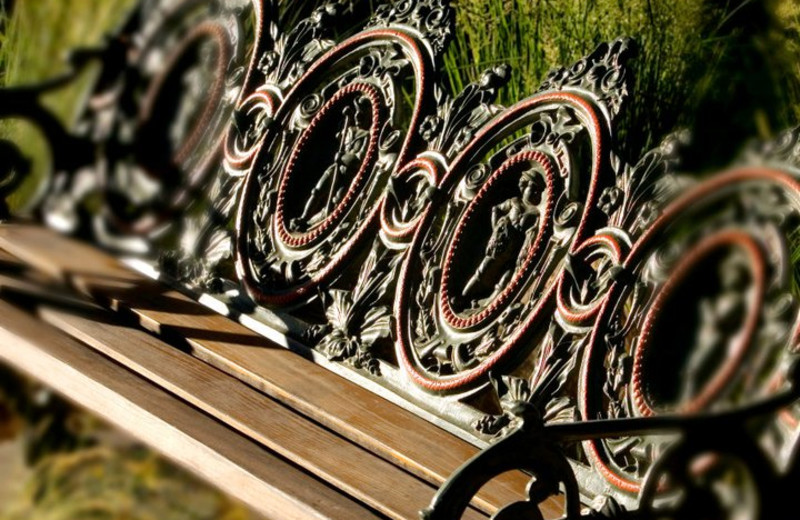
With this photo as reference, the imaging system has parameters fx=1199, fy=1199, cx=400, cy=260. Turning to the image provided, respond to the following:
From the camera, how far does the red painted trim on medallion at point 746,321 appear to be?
5.81 feet

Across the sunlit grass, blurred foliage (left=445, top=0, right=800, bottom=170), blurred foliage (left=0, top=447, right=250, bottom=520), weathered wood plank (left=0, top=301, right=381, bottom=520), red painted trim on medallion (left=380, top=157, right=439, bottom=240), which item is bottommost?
blurred foliage (left=0, top=447, right=250, bottom=520)

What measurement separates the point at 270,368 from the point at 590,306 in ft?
2.14

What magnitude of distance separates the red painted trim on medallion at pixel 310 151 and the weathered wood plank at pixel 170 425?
0.50 metres

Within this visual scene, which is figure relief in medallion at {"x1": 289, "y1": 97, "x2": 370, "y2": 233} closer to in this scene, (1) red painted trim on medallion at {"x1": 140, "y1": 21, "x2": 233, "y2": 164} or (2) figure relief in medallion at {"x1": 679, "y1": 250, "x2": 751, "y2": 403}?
(1) red painted trim on medallion at {"x1": 140, "y1": 21, "x2": 233, "y2": 164}

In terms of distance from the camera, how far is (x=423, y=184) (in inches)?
90.9

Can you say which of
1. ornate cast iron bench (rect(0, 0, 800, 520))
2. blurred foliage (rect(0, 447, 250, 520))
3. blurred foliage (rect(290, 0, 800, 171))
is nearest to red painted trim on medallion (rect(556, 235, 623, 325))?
ornate cast iron bench (rect(0, 0, 800, 520))

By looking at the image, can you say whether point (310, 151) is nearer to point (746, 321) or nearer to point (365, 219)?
point (365, 219)

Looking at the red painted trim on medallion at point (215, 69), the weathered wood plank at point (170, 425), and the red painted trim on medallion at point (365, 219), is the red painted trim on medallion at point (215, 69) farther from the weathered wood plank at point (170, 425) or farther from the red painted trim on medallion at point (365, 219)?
the weathered wood plank at point (170, 425)

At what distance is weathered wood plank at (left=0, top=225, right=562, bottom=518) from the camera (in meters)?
1.86

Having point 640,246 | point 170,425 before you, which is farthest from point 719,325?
point 170,425

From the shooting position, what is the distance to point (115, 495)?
8.51ft

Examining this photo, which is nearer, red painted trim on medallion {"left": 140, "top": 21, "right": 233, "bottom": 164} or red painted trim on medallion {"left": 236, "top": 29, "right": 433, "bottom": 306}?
red painted trim on medallion {"left": 236, "top": 29, "right": 433, "bottom": 306}

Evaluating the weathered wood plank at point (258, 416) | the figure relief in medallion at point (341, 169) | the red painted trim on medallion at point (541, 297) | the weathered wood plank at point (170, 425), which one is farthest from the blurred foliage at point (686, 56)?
the weathered wood plank at point (170, 425)

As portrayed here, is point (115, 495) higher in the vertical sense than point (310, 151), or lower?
lower
